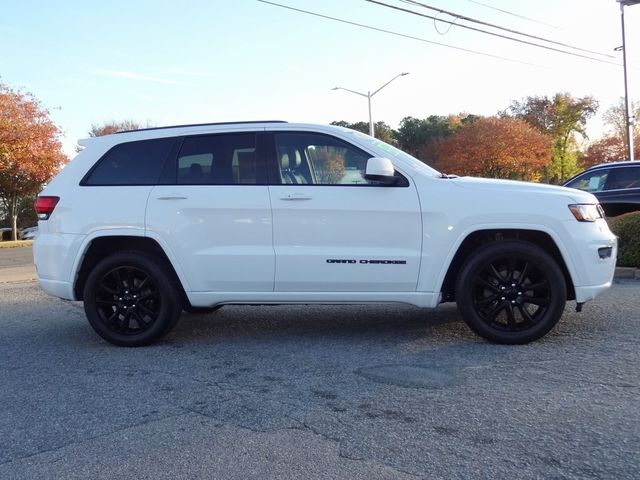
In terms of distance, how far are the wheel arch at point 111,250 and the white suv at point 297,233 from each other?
13 millimetres

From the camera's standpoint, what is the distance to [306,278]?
5027 millimetres

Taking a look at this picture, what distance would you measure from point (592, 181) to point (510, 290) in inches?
273

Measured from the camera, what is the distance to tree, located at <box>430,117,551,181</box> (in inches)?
1587

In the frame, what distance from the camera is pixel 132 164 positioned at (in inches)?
213

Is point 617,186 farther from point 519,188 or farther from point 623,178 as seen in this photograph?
point 519,188

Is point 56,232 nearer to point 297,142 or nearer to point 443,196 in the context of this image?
point 297,142

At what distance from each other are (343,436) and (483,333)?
2113 millimetres

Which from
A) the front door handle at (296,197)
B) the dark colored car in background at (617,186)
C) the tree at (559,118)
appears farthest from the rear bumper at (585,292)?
the tree at (559,118)

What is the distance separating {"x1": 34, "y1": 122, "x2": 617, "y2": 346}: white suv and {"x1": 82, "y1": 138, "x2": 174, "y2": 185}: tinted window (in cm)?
1

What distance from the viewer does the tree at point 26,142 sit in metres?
26.5

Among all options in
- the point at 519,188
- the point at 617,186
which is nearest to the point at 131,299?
the point at 519,188

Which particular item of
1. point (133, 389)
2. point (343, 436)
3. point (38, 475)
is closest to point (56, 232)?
point (133, 389)

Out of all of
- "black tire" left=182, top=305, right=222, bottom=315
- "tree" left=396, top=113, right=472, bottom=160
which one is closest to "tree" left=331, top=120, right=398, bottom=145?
"tree" left=396, top=113, right=472, bottom=160

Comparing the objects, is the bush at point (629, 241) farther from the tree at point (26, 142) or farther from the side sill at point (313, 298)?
the tree at point (26, 142)
